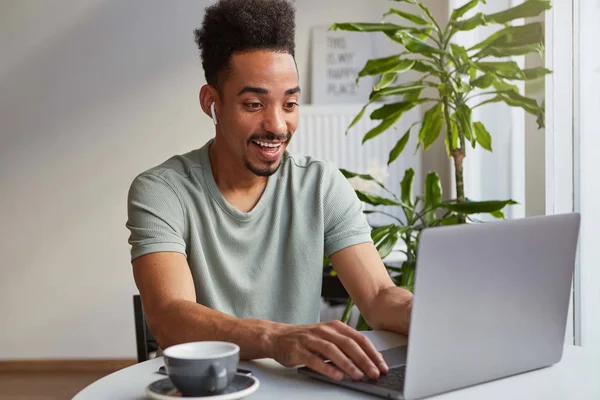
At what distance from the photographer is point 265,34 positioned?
5.40 ft

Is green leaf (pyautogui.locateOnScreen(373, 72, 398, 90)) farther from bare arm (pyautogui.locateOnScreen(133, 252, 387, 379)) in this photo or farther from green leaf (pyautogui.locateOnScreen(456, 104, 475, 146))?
bare arm (pyautogui.locateOnScreen(133, 252, 387, 379))

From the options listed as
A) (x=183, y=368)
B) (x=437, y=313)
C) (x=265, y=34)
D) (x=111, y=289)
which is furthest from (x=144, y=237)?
(x=111, y=289)

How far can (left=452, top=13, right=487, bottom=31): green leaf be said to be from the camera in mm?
2172

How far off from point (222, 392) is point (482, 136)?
1.67 m

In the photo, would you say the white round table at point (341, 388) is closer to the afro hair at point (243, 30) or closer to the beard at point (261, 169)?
the beard at point (261, 169)

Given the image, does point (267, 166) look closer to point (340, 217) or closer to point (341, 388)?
point (340, 217)

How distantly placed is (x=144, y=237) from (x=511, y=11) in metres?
1.22

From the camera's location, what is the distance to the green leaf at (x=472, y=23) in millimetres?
2172

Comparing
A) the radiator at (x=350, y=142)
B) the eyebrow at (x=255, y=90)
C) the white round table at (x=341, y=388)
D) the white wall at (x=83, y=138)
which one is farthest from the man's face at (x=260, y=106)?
the white wall at (x=83, y=138)

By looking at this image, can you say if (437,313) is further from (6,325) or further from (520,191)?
(6,325)

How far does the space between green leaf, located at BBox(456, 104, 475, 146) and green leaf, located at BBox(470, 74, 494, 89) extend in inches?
2.9

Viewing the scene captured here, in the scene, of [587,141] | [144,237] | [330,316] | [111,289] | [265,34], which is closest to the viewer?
[144,237]

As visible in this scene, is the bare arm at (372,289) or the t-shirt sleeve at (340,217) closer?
the bare arm at (372,289)

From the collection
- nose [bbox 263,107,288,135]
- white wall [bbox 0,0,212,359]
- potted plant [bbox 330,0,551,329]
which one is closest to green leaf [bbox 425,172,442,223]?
potted plant [bbox 330,0,551,329]
